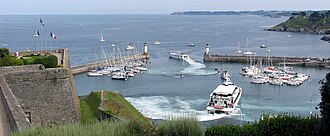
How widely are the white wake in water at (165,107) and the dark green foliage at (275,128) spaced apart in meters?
20.4

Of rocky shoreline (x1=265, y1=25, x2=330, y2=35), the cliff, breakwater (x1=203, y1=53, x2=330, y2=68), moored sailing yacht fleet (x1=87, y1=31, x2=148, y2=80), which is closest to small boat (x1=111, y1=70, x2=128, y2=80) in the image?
moored sailing yacht fleet (x1=87, y1=31, x2=148, y2=80)

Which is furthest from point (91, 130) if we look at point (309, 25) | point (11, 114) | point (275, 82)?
point (309, 25)

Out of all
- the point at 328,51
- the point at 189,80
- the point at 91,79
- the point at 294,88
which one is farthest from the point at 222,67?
the point at 328,51

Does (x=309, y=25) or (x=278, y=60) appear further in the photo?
(x=309, y=25)

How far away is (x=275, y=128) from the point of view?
39.2ft

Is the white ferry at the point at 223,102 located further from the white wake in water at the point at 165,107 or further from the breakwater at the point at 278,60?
the breakwater at the point at 278,60

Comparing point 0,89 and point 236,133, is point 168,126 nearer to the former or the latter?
point 236,133

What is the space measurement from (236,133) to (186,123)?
198cm

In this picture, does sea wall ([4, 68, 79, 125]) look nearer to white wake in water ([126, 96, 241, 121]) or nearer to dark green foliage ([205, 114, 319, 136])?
dark green foliage ([205, 114, 319, 136])

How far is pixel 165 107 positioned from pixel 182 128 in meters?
27.5

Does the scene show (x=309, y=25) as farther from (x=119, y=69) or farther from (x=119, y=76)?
(x=119, y=76)

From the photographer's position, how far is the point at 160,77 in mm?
57188

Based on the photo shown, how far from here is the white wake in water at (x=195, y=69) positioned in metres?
60.5

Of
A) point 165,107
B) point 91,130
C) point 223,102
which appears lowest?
point 165,107
